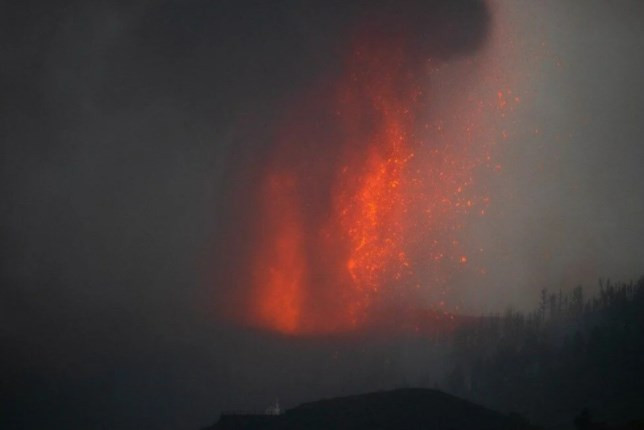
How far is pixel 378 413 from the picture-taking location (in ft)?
366

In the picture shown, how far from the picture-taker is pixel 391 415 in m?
110

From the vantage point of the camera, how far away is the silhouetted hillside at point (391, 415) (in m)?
107

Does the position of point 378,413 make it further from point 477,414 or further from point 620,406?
point 620,406

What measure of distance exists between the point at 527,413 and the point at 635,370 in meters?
26.5

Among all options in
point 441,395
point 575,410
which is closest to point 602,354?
point 575,410

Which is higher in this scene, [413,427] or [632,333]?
[632,333]

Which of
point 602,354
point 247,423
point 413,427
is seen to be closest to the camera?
point 413,427

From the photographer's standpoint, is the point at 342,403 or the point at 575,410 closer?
the point at 342,403

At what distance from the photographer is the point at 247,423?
379 ft

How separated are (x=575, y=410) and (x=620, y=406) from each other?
9.54m

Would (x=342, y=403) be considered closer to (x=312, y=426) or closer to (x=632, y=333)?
(x=312, y=426)

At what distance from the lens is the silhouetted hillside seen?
350 ft

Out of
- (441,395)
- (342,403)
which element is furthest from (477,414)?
(342,403)

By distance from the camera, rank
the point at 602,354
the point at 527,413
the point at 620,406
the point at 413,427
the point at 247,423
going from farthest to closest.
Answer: the point at 602,354 < the point at 527,413 < the point at 620,406 < the point at 247,423 < the point at 413,427
